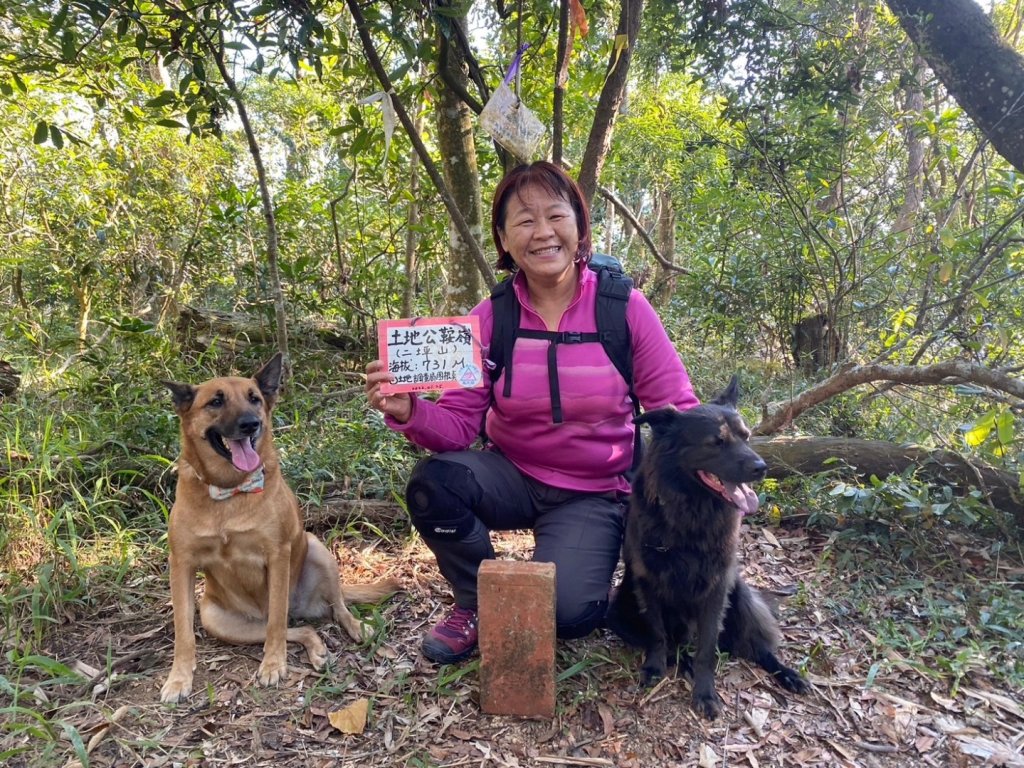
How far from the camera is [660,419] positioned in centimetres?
230

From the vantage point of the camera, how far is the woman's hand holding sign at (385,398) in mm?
2217

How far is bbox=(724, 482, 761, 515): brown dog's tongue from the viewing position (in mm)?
2211

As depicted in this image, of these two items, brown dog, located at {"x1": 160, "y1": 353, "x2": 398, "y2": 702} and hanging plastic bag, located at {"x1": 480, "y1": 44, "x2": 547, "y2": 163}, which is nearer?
brown dog, located at {"x1": 160, "y1": 353, "x2": 398, "y2": 702}

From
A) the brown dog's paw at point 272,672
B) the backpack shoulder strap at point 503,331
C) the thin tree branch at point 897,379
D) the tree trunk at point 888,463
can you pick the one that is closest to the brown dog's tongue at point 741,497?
the backpack shoulder strap at point 503,331

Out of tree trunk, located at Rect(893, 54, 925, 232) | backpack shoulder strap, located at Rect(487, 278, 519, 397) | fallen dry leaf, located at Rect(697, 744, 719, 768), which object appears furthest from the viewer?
tree trunk, located at Rect(893, 54, 925, 232)

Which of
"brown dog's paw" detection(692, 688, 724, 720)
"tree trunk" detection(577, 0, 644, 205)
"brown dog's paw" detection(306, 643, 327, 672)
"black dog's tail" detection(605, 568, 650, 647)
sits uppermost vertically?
"tree trunk" detection(577, 0, 644, 205)

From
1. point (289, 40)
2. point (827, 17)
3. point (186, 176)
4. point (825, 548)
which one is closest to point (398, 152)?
point (289, 40)

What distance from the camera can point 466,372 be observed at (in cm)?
229

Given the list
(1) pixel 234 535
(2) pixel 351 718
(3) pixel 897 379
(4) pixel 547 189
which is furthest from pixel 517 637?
(3) pixel 897 379

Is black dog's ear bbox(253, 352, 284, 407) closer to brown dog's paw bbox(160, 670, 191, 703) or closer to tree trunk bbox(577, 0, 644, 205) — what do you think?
brown dog's paw bbox(160, 670, 191, 703)

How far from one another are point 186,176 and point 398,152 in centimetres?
283

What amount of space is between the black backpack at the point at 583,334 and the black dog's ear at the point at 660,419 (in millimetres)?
288

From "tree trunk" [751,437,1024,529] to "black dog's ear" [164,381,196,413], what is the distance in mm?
3239

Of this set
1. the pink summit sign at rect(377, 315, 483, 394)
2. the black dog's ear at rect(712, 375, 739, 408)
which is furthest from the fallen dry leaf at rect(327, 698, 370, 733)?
the black dog's ear at rect(712, 375, 739, 408)
